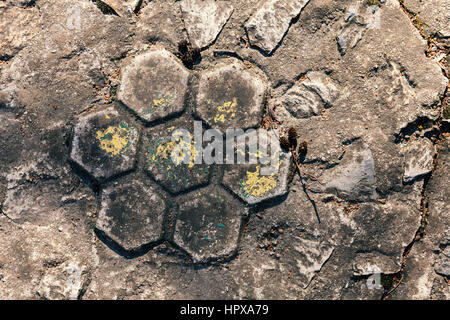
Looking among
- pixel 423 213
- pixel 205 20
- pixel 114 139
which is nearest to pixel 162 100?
pixel 114 139

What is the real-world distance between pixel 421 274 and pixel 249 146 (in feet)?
7.07

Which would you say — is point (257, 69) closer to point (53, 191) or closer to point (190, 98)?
point (190, 98)

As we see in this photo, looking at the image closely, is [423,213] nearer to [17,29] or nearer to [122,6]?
[122,6]

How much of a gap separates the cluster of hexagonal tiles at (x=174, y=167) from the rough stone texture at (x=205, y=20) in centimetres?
36

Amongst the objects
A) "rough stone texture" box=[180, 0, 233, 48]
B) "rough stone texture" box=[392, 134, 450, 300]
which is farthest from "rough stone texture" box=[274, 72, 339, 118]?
"rough stone texture" box=[392, 134, 450, 300]

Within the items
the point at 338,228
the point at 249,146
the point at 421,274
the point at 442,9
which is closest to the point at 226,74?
the point at 249,146

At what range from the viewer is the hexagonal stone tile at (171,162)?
317 centimetres

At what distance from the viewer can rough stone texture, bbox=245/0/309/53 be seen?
10.7ft

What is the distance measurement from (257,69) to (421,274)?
2645mm

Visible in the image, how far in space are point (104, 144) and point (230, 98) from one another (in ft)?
4.38

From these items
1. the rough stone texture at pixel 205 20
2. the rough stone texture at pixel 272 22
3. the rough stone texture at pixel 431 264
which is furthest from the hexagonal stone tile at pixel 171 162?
the rough stone texture at pixel 431 264

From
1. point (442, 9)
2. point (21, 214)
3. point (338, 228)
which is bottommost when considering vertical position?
point (21, 214)

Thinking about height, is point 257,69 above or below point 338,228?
above

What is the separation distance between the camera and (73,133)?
3209mm
